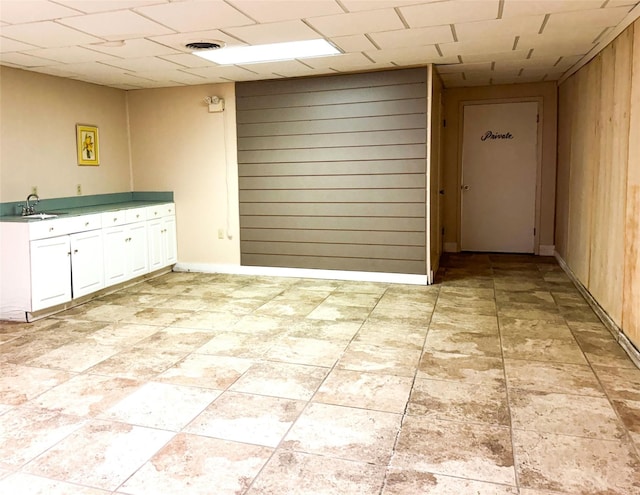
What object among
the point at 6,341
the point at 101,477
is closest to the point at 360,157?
the point at 6,341

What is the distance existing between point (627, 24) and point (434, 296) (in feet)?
9.07

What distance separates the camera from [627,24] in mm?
3775

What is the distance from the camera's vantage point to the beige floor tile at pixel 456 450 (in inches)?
86.5

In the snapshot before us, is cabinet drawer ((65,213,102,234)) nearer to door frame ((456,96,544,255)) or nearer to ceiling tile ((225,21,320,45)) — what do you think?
ceiling tile ((225,21,320,45))

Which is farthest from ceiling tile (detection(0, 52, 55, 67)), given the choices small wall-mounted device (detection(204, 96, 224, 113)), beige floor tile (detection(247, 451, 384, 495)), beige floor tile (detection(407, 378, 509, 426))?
beige floor tile (detection(407, 378, 509, 426))

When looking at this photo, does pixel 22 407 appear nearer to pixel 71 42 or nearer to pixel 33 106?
pixel 71 42

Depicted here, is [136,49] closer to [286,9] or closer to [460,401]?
[286,9]

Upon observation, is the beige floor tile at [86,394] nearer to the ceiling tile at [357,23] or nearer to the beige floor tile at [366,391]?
the beige floor tile at [366,391]

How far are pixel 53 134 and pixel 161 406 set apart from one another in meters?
3.86

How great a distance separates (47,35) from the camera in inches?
152

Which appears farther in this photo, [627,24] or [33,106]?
[33,106]

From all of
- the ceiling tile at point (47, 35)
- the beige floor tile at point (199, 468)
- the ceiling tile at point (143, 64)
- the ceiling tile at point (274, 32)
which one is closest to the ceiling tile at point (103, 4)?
the ceiling tile at point (47, 35)

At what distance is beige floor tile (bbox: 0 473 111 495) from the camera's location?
2.09 metres

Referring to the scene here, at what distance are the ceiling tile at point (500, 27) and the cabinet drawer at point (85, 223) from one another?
377 cm
